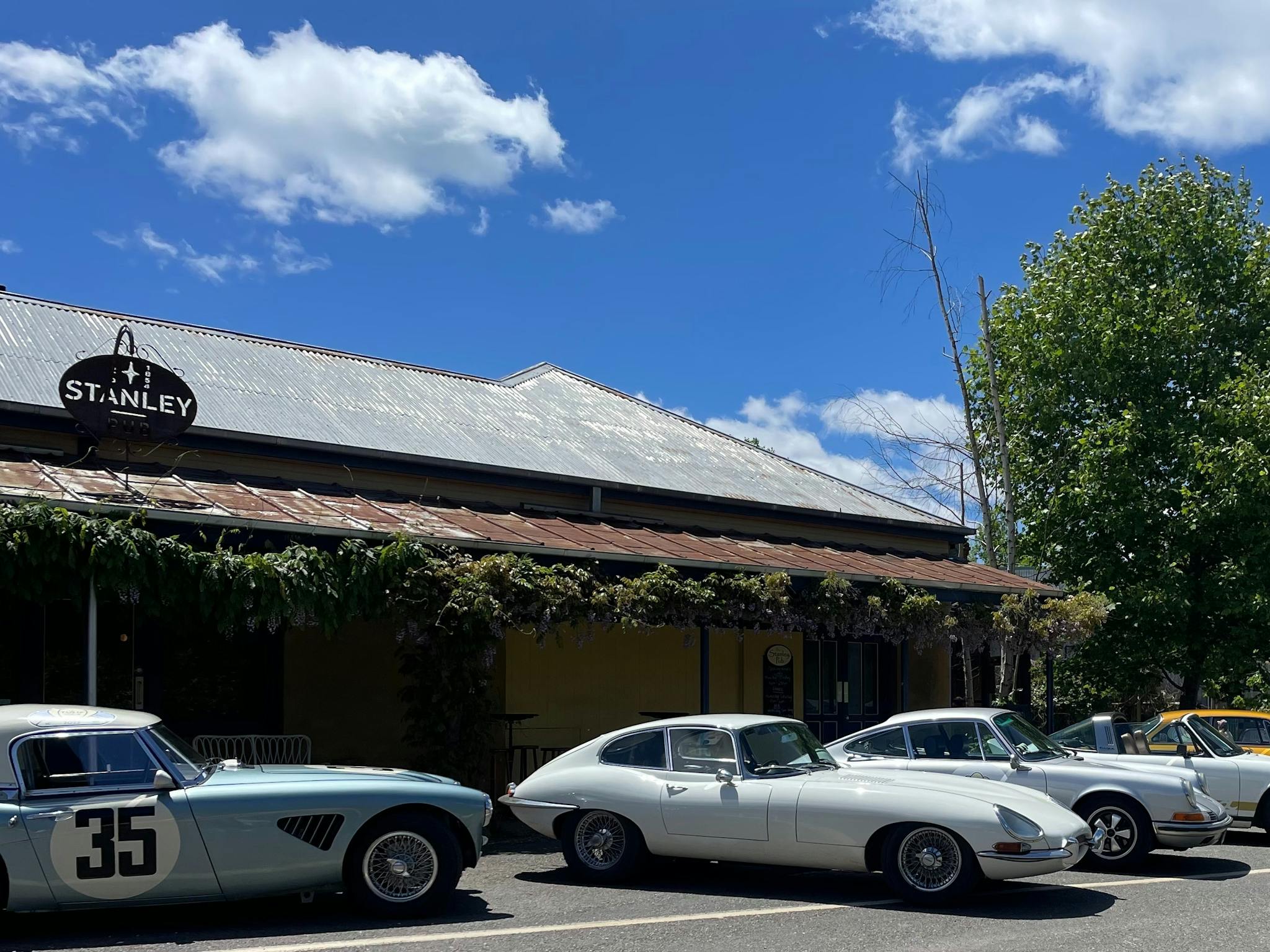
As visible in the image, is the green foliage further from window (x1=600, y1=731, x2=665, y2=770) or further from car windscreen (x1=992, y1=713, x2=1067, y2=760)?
car windscreen (x1=992, y1=713, x2=1067, y2=760)

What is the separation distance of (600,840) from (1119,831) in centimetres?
446

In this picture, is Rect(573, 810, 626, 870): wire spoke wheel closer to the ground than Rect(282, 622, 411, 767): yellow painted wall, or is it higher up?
closer to the ground

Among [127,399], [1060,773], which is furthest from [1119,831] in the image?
[127,399]

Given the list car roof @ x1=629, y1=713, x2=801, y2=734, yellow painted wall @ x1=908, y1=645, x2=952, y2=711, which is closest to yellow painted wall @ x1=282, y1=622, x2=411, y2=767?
car roof @ x1=629, y1=713, x2=801, y2=734

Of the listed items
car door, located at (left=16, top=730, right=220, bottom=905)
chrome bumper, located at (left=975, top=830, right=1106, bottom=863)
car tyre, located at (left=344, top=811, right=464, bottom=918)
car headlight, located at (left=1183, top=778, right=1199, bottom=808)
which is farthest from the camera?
car headlight, located at (left=1183, top=778, right=1199, bottom=808)

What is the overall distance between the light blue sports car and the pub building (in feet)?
9.56

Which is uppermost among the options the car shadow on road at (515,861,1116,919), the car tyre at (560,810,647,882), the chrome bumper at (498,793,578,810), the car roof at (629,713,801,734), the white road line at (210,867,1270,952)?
the car roof at (629,713,801,734)

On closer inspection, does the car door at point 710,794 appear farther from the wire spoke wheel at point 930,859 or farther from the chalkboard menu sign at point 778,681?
the chalkboard menu sign at point 778,681

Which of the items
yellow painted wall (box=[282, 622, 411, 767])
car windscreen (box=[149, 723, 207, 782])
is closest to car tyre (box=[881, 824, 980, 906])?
car windscreen (box=[149, 723, 207, 782])

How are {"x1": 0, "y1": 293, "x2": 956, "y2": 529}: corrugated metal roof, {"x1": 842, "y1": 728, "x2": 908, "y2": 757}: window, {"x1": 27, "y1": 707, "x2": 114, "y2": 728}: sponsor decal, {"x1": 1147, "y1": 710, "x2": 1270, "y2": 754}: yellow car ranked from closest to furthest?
{"x1": 27, "y1": 707, "x2": 114, "y2": 728}: sponsor decal, {"x1": 842, "y1": 728, "x2": 908, "y2": 757}: window, {"x1": 1147, "y1": 710, "x2": 1270, "y2": 754}: yellow car, {"x1": 0, "y1": 293, "x2": 956, "y2": 529}: corrugated metal roof

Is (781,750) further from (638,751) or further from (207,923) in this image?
(207,923)

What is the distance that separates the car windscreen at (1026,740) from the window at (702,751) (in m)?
2.91

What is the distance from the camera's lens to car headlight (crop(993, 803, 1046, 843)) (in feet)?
28.8

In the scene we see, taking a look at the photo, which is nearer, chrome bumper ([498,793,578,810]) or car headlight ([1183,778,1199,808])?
chrome bumper ([498,793,578,810])
